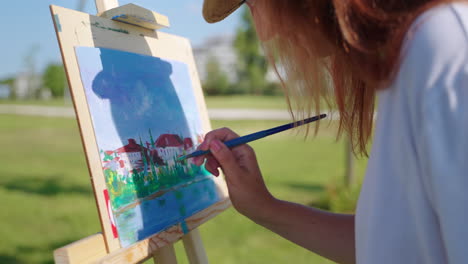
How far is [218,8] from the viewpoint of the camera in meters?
1.09

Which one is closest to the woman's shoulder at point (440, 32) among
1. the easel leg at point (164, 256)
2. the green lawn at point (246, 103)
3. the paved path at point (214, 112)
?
the easel leg at point (164, 256)

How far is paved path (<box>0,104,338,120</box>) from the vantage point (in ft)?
40.9

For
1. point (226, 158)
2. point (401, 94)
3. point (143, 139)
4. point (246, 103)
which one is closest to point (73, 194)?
point (143, 139)

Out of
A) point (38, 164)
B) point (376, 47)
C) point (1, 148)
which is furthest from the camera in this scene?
point (1, 148)

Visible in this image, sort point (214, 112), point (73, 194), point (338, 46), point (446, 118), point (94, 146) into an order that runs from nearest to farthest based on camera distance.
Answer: point (446, 118)
point (338, 46)
point (94, 146)
point (73, 194)
point (214, 112)

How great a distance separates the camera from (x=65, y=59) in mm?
1011

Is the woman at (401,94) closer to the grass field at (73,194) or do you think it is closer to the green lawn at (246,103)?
the grass field at (73,194)

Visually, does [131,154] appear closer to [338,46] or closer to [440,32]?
[338,46]

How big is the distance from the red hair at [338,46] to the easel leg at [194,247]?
575 millimetres

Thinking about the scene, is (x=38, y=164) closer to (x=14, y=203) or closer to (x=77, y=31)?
(x=14, y=203)

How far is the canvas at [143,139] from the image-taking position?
1.08m

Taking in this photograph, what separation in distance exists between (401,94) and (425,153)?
4.0 inches

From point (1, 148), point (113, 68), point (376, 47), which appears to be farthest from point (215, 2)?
point (1, 148)

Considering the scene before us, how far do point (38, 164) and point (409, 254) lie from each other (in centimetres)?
674
